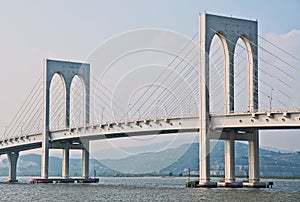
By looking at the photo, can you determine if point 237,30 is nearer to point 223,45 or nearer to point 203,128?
point 223,45

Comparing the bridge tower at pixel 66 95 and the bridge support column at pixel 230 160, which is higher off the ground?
the bridge tower at pixel 66 95

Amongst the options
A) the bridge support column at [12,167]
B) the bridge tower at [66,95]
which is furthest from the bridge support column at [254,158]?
the bridge support column at [12,167]

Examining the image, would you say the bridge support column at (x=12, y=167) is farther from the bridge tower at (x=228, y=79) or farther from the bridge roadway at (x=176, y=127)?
the bridge tower at (x=228, y=79)

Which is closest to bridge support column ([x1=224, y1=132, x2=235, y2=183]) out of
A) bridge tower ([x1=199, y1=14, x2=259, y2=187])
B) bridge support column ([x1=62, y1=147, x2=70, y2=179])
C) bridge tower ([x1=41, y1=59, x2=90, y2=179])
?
bridge tower ([x1=199, y1=14, x2=259, y2=187])

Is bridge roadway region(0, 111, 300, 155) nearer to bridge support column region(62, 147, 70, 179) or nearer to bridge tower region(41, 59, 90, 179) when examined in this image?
bridge tower region(41, 59, 90, 179)

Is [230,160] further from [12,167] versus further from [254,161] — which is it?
[12,167]

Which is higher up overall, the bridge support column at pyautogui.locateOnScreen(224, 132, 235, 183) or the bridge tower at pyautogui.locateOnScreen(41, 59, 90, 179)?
the bridge tower at pyautogui.locateOnScreen(41, 59, 90, 179)

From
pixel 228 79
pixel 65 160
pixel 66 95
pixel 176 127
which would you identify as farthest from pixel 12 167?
pixel 228 79
